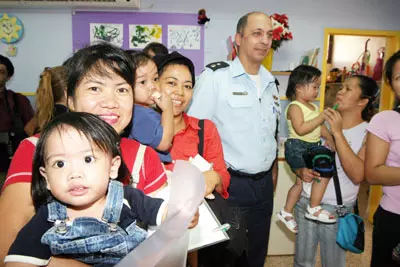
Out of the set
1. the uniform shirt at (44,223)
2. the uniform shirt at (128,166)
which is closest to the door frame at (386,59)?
the uniform shirt at (128,166)

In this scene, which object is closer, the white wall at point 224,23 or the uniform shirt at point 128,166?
the uniform shirt at point 128,166

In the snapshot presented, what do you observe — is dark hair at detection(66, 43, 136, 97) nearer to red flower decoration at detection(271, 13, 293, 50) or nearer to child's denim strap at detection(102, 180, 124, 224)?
child's denim strap at detection(102, 180, 124, 224)

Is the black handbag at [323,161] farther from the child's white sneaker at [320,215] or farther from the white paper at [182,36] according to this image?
the white paper at [182,36]

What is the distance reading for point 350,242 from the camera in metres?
1.92

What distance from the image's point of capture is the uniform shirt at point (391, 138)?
5.24ft

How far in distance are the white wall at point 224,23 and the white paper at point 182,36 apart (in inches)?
6.1

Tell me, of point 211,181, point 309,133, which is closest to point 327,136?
point 309,133

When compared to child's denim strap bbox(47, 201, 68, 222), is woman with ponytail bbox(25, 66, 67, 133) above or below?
above

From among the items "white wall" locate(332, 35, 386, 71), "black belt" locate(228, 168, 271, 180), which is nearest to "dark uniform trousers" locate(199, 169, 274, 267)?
"black belt" locate(228, 168, 271, 180)

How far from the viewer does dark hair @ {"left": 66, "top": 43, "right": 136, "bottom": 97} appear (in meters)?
0.94

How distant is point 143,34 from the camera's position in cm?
366

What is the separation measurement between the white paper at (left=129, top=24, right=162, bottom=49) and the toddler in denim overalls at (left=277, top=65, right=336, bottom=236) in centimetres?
179

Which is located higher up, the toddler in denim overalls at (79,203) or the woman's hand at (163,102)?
the woman's hand at (163,102)

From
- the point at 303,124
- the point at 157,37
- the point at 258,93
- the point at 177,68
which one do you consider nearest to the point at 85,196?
the point at 177,68
